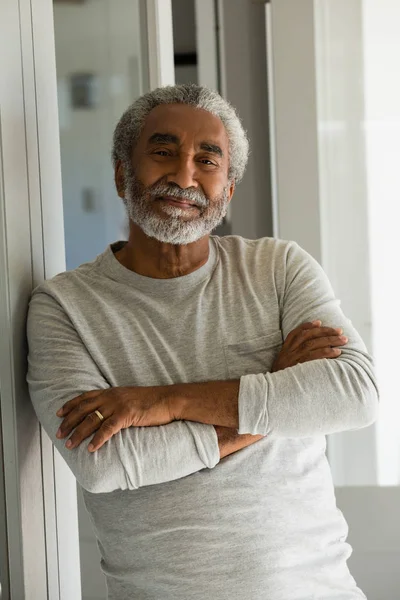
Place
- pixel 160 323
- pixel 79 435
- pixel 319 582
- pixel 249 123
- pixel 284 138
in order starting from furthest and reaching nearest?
pixel 249 123
pixel 284 138
pixel 160 323
pixel 319 582
pixel 79 435

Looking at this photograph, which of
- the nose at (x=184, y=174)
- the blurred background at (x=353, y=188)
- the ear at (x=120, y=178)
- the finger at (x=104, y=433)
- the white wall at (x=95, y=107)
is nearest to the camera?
the finger at (x=104, y=433)

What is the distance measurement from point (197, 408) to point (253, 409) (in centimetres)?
9

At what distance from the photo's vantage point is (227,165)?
5.64ft

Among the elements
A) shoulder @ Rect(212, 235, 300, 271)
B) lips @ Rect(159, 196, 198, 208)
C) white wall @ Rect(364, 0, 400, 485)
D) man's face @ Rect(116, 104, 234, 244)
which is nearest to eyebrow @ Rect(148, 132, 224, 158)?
man's face @ Rect(116, 104, 234, 244)

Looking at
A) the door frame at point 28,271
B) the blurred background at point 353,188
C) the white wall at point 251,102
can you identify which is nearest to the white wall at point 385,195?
the blurred background at point 353,188

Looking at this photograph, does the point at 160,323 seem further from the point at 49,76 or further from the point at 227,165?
the point at 49,76

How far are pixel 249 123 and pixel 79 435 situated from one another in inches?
79.7

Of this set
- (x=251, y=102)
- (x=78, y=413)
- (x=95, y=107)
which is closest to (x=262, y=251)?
(x=78, y=413)

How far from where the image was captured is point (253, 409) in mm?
1420

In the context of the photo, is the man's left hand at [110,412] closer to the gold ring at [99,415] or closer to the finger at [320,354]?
the gold ring at [99,415]

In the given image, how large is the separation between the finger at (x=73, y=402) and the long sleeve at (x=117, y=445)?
0.02 metres

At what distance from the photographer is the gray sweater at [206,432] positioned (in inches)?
56.0

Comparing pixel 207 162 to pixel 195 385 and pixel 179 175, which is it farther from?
pixel 195 385

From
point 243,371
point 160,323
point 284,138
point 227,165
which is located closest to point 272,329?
point 243,371
